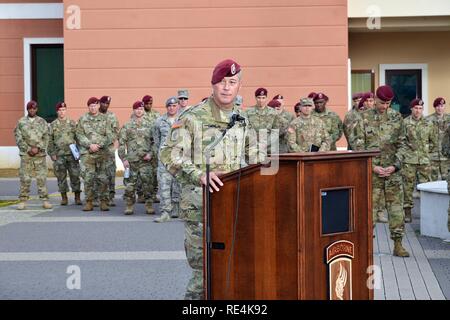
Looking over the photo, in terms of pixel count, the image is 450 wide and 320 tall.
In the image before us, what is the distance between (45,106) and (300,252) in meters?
20.5

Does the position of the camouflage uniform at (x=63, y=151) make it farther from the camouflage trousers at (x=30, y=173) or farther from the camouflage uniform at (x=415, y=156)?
the camouflage uniform at (x=415, y=156)

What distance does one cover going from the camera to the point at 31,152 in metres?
15.0

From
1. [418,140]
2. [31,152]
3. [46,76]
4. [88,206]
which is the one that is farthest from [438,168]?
[46,76]

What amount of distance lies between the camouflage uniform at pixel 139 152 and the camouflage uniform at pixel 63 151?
1.42 m

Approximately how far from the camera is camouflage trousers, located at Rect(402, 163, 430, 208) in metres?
13.4

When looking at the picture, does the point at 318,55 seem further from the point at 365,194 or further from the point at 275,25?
the point at 365,194

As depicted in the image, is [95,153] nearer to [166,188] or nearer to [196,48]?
[166,188]

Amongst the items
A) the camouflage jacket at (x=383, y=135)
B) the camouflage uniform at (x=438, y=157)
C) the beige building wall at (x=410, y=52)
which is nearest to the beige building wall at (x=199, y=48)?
the beige building wall at (x=410, y=52)

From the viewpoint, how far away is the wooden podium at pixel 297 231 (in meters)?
4.55

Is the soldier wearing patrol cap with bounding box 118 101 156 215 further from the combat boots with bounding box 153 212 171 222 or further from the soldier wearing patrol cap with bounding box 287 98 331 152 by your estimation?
the soldier wearing patrol cap with bounding box 287 98 331 152

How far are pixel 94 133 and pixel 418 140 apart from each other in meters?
5.55

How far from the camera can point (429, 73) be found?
24.0m

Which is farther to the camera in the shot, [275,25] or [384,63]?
[384,63]
